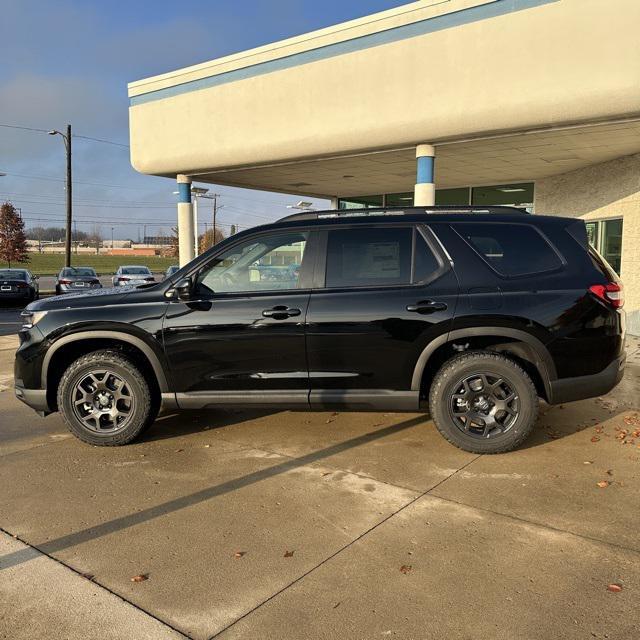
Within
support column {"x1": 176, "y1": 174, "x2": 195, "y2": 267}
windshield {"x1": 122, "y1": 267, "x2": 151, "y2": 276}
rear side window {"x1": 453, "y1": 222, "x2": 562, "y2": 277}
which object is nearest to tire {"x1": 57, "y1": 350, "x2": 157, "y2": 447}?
rear side window {"x1": 453, "y1": 222, "x2": 562, "y2": 277}

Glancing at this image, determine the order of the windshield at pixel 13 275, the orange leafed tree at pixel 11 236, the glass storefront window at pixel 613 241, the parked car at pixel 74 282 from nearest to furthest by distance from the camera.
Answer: the glass storefront window at pixel 613 241 → the windshield at pixel 13 275 → the parked car at pixel 74 282 → the orange leafed tree at pixel 11 236

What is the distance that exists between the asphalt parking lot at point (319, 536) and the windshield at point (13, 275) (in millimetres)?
16290

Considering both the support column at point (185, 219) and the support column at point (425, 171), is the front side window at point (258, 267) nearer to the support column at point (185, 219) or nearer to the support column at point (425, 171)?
the support column at point (425, 171)

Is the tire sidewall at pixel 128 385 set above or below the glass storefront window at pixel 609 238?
below

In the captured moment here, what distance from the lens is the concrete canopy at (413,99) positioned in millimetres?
8164

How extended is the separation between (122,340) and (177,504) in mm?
1629

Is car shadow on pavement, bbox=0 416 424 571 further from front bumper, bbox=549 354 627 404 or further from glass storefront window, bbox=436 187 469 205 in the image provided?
glass storefront window, bbox=436 187 469 205

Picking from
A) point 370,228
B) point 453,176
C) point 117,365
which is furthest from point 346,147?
point 117,365

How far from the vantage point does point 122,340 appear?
471 centimetres

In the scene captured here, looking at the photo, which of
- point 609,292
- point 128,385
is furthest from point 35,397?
point 609,292

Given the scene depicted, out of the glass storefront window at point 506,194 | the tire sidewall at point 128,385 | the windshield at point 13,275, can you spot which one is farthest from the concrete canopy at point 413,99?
the windshield at point 13,275

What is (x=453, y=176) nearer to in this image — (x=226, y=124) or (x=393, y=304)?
(x=226, y=124)

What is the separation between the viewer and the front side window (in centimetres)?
468

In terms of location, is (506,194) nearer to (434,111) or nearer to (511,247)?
(434,111)
